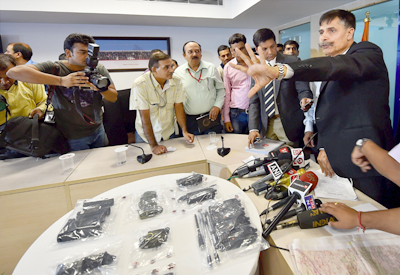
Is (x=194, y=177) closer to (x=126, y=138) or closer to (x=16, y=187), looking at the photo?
(x=16, y=187)

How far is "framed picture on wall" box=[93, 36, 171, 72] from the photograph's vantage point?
154 inches

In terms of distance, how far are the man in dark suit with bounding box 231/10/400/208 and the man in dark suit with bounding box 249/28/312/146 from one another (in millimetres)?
550

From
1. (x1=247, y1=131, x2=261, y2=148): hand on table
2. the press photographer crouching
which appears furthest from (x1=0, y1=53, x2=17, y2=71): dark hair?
(x1=247, y1=131, x2=261, y2=148): hand on table

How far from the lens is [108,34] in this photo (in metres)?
3.85

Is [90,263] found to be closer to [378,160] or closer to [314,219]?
[314,219]

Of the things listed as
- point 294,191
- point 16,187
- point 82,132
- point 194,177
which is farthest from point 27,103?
point 294,191

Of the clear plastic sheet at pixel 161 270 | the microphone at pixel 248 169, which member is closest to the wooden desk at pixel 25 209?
the clear plastic sheet at pixel 161 270

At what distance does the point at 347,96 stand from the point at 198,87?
1478 mm

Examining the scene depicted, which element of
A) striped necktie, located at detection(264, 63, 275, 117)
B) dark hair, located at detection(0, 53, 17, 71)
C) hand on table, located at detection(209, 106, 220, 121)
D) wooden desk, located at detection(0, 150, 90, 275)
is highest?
dark hair, located at detection(0, 53, 17, 71)

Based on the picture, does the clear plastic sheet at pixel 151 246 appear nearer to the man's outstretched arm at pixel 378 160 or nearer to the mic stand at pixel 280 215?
the mic stand at pixel 280 215

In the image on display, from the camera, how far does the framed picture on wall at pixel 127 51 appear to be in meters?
3.90

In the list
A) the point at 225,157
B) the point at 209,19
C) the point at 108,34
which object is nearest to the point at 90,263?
the point at 225,157

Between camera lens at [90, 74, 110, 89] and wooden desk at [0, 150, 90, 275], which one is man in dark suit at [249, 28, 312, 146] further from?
wooden desk at [0, 150, 90, 275]

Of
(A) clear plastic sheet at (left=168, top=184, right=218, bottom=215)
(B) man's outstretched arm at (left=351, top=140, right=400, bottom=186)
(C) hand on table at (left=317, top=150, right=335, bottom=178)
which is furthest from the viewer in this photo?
(C) hand on table at (left=317, top=150, right=335, bottom=178)
